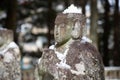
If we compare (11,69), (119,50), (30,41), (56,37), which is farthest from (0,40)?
(30,41)

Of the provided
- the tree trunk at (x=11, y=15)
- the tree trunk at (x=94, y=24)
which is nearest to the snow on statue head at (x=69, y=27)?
the tree trunk at (x=94, y=24)

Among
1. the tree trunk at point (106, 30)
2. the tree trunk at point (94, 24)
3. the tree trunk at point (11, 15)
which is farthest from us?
the tree trunk at point (106, 30)

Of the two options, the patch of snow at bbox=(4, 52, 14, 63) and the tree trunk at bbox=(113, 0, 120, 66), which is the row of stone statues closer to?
the patch of snow at bbox=(4, 52, 14, 63)

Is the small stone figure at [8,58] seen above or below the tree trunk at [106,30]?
above

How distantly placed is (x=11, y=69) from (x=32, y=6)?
1668 cm

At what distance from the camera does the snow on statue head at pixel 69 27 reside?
4.61 metres

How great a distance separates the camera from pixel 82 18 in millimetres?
4648

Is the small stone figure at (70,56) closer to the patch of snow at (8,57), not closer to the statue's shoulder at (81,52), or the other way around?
the statue's shoulder at (81,52)

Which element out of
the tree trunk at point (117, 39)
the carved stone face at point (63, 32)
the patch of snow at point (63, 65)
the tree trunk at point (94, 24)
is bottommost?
the tree trunk at point (117, 39)

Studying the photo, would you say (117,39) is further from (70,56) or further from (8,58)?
(70,56)

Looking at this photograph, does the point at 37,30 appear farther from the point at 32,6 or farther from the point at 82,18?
the point at 82,18

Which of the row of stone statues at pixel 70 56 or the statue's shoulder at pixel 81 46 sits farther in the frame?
the statue's shoulder at pixel 81 46

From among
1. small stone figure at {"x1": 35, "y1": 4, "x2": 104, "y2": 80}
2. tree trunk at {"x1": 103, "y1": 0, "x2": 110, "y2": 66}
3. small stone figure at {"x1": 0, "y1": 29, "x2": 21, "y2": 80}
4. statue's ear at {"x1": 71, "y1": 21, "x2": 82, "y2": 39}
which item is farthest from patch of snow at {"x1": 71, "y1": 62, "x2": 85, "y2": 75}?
tree trunk at {"x1": 103, "y1": 0, "x2": 110, "y2": 66}

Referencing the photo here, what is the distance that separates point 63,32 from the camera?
463 cm
